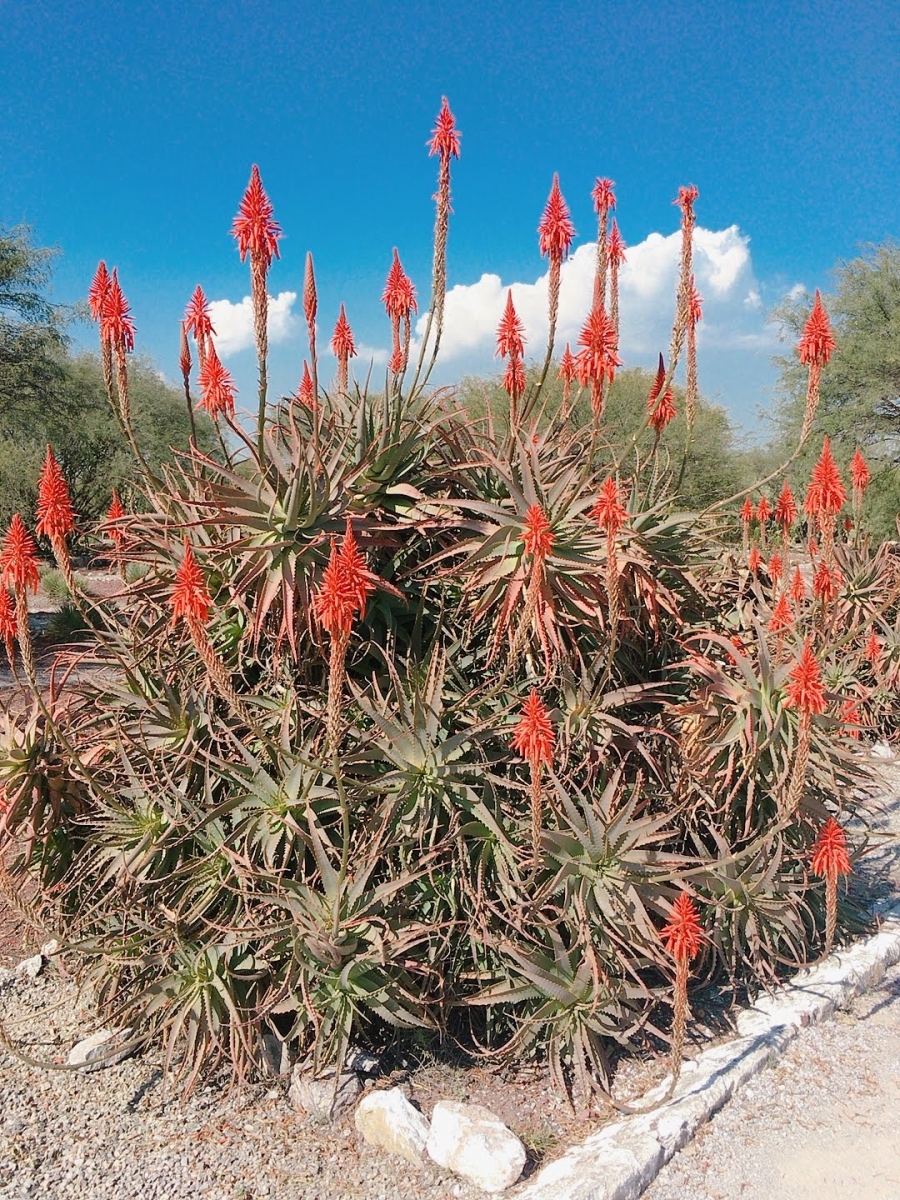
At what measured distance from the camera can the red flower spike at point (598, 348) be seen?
381 centimetres

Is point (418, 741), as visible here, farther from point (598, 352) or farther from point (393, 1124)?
point (598, 352)

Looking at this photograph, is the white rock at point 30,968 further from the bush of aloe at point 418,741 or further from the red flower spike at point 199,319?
the red flower spike at point 199,319

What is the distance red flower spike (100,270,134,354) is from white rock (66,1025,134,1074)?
109 inches

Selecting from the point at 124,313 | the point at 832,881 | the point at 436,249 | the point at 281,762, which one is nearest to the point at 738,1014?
the point at 832,881

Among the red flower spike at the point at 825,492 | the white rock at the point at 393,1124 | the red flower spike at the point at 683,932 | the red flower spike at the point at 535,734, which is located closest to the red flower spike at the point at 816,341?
the red flower spike at the point at 825,492

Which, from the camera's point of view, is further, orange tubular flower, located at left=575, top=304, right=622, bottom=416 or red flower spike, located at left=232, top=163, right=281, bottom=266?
orange tubular flower, located at left=575, top=304, right=622, bottom=416

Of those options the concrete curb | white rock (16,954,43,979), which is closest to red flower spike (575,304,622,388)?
the concrete curb

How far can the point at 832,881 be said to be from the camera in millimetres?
3557

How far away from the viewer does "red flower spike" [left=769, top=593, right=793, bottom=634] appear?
163 inches

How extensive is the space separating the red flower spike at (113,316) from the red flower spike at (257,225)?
81 cm

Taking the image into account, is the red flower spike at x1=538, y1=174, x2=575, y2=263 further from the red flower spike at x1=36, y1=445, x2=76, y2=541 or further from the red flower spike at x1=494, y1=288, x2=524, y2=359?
the red flower spike at x1=36, y1=445, x2=76, y2=541

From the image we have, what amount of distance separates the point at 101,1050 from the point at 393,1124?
1.33m

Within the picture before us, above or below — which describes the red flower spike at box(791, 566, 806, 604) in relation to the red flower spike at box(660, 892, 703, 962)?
above

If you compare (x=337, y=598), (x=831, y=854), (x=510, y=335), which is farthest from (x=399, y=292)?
(x=831, y=854)
